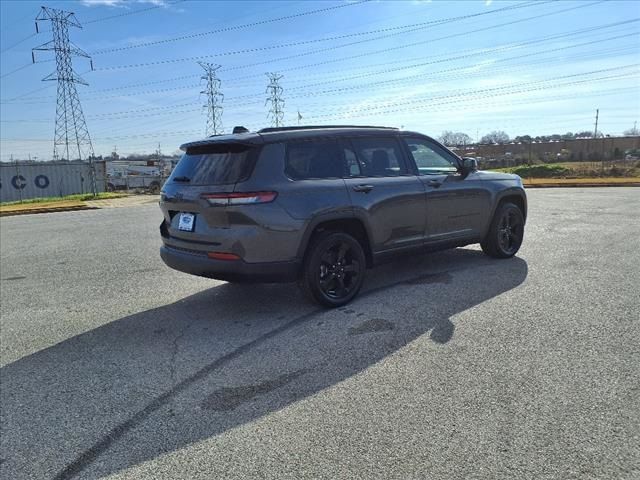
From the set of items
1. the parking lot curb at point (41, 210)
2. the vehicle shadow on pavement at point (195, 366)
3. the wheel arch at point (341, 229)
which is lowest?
the vehicle shadow on pavement at point (195, 366)

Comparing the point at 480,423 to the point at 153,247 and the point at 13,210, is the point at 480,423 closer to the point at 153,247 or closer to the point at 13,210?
the point at 153,247

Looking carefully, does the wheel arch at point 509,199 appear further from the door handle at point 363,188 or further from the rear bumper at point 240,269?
the rear bumper at point 240,269

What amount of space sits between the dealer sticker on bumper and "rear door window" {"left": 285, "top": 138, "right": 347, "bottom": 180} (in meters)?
1.03

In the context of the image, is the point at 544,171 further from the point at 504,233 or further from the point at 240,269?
the point at 240,269

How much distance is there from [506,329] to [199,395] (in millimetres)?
2630

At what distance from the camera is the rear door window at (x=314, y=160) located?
4.82m

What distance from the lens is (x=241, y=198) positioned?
447 centimetres

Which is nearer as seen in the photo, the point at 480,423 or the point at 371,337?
the point at 480,423

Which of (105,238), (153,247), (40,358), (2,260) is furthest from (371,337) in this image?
(105,238)

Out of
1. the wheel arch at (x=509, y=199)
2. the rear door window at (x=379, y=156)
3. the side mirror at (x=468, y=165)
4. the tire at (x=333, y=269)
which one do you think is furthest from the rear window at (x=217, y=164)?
the wheel arch at (x=509, y=199)

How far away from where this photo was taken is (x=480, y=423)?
2896mm

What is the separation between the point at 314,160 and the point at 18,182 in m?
44.4

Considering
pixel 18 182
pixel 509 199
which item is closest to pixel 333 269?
pixel 509 199

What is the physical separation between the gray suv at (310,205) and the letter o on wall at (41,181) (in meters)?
43.0
